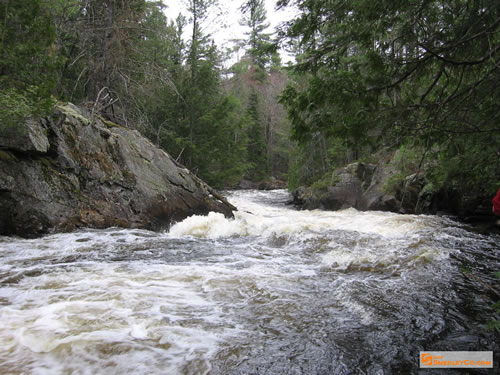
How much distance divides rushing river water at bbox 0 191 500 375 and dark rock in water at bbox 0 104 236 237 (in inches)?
24.1

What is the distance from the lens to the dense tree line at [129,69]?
543 centimetres

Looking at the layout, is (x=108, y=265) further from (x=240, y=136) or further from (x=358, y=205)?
(x=240, y=136)

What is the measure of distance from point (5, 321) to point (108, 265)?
1.86m

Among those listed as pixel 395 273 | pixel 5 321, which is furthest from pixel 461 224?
pixel 5 321

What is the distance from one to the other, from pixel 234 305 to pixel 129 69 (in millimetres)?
9727

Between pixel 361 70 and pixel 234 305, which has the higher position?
pixel 361 70

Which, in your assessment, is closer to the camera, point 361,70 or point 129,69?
point 361,70

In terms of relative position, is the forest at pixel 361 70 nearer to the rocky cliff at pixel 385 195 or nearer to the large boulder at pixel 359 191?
the rocky cliff at pixel 385 195

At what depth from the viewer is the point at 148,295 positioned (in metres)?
3.83

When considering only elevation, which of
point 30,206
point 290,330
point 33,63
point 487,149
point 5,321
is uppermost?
point 33,63

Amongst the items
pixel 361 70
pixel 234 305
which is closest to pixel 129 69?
pixel 361 70

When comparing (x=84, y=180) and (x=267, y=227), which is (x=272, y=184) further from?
(x=84, y=180)

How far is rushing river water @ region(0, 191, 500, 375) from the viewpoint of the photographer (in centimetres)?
265

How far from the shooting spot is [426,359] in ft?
8.84
